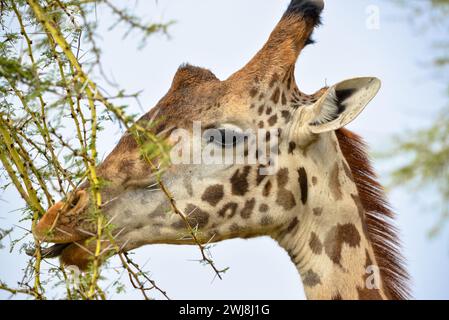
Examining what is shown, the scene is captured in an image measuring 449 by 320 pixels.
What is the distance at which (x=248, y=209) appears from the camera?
5.38 metres

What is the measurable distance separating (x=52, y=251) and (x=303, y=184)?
6.19 ft

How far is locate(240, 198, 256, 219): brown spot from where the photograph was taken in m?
5.38

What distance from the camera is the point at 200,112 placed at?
18.2 feet

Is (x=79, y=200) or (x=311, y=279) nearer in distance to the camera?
(x=79, y=200)

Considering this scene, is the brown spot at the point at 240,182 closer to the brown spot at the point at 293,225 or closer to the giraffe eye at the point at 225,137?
the giraffe eye at the point at 225,137

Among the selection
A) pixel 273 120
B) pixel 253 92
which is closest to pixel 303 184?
pixel 273 120

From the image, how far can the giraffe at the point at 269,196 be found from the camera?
522cm

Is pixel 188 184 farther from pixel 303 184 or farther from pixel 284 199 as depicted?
pixel 303 184

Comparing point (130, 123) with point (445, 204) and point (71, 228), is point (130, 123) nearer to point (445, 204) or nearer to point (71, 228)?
point (71, 228)

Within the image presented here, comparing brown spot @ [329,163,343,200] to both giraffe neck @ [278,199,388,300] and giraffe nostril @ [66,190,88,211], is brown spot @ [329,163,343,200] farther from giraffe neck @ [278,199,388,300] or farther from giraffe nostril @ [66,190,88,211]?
giraffe nostril @ [66,190,88,211]

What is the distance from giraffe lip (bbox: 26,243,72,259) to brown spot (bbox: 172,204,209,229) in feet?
2.66

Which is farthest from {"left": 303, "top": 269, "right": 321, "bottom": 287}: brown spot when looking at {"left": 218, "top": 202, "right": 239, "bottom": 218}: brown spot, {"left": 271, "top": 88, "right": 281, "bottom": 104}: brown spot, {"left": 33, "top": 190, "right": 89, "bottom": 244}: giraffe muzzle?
{"left": 33, "top": 190, "right": 89, "bottom": 244}: giraffe muzzle

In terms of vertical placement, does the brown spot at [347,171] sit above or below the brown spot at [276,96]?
below

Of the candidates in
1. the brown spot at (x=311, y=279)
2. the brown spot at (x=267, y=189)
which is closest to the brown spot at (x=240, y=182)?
the brown spot at (x=267, y=189)
